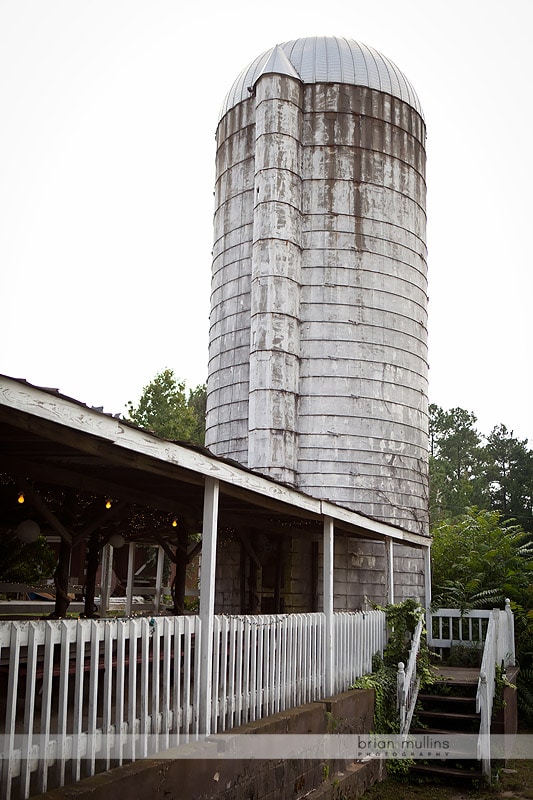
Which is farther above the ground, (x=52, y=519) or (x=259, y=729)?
(x=52, y=519)

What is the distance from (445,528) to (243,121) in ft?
39.5

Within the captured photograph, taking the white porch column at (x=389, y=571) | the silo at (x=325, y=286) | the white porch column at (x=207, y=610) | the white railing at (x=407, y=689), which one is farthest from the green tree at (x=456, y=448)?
the white porch column at (x=207, y=610)

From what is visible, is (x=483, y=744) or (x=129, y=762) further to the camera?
(x=483, y=744)

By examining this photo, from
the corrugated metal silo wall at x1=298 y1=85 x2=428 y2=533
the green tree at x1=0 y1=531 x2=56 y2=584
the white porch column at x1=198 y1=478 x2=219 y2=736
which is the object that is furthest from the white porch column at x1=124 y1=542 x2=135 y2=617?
the white porch column at x1=198 y1=478 x2=219 y2=736

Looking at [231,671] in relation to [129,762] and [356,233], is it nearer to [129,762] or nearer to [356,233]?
[129,762]

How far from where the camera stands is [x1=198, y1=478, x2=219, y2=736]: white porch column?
7559 mm

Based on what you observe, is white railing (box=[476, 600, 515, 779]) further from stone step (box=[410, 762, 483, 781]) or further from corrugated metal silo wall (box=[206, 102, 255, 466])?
corrugated metal silo wall (box=[206, 102, 255, 466])

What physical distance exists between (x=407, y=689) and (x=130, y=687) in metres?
6.73

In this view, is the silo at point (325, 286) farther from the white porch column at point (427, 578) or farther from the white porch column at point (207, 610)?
the white porch column at point (207, 610)

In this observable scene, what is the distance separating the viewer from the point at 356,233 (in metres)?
18.0

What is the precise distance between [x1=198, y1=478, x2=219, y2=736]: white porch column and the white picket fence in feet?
0.18

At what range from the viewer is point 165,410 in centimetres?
4044

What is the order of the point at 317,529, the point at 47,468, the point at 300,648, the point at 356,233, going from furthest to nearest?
1. the point at 356,233
2. the point at 317,529
3. the point at 300,648
4. the point at 47,468

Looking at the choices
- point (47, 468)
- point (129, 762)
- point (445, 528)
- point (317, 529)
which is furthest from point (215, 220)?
point (129, 762)
